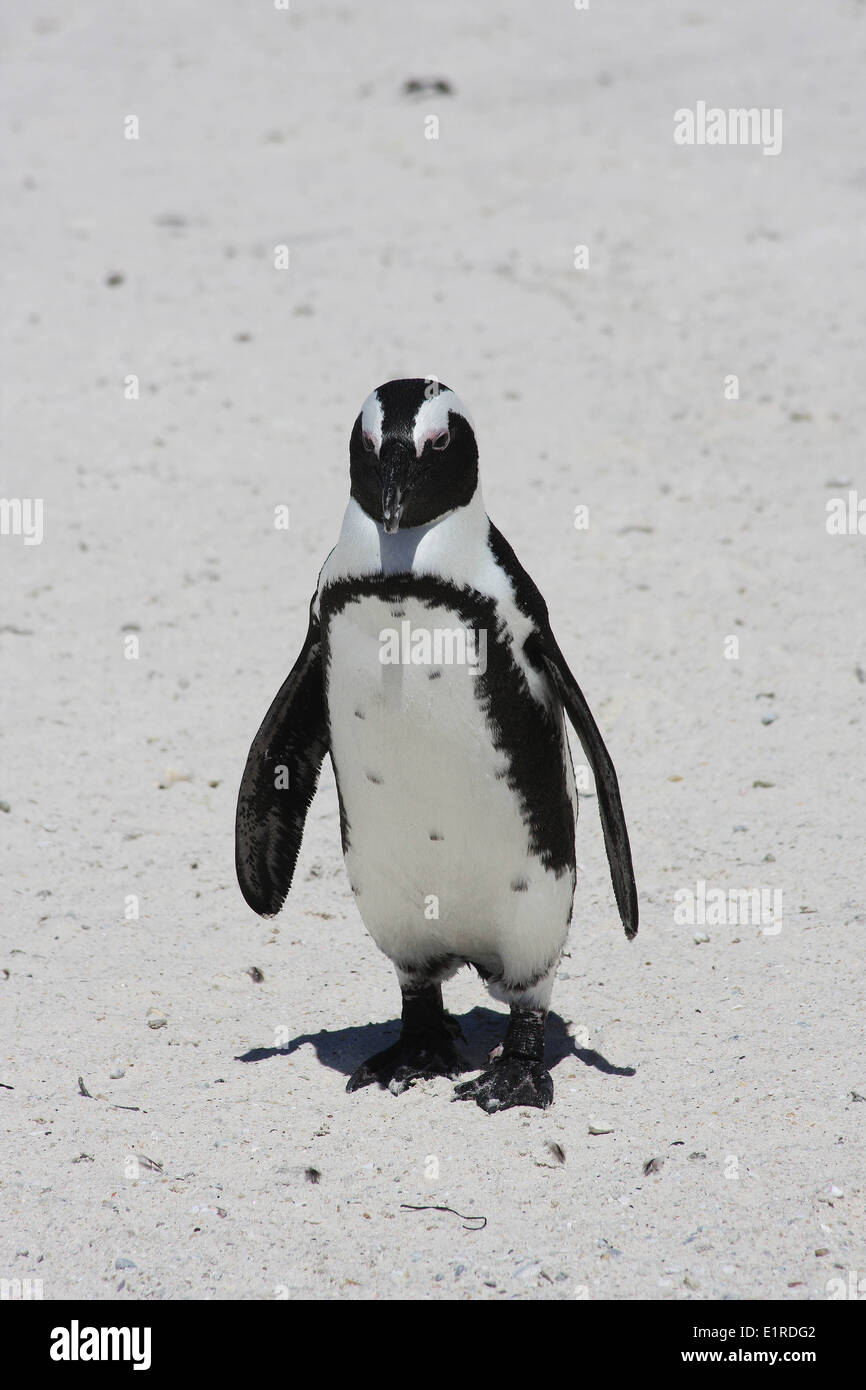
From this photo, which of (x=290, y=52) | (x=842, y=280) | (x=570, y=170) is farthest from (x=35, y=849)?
(x=290, y=52)

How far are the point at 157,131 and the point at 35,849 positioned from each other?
6850 millimetres

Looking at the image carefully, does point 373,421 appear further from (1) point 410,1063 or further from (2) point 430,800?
(1) point 410,1063

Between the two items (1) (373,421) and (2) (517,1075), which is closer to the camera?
(1) (373,421)

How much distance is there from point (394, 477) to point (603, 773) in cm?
83

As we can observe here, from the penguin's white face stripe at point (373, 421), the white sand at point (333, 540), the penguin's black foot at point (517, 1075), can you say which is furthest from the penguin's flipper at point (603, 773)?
the penguin's white face stripe at point (373, 421)

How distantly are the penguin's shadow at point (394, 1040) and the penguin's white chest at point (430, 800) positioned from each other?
11.7 inches

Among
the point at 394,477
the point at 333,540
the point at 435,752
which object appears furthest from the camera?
the point at 333,540

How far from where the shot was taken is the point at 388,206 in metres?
8.87

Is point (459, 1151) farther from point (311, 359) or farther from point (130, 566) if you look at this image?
point (311, 359)

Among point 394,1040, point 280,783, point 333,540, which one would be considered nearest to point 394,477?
point 280,783

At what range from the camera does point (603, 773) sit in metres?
3.34

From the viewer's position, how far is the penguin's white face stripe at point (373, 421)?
2.99m

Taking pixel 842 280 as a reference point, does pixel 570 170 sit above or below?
above

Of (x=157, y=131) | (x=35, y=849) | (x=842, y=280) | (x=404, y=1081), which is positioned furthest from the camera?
(x=157, y=131)
